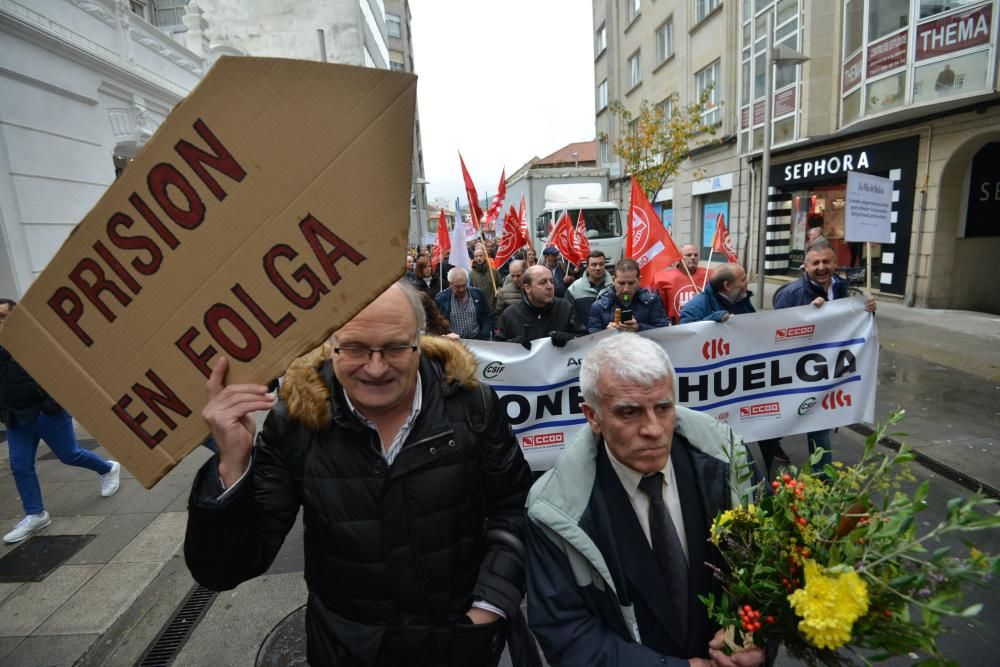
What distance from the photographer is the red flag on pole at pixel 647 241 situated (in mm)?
6105

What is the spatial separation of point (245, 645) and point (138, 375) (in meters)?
2.37

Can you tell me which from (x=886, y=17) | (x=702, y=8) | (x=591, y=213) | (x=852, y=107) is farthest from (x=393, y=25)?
(x=886, y=17)

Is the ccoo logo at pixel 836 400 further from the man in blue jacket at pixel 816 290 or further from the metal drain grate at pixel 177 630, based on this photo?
the metal drain grate at pixel 177 630

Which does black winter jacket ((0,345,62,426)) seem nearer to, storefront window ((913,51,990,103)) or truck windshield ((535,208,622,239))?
storefront window ((913,51,990,103))

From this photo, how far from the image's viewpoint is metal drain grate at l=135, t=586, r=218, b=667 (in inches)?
114

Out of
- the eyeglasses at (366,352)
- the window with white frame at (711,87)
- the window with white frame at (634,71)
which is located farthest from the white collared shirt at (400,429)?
the window with white frame at (634,71)

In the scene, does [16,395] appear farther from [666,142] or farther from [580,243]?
[666,142]

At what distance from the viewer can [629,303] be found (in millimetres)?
5008

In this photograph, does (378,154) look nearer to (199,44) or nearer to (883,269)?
Result: (883,269)

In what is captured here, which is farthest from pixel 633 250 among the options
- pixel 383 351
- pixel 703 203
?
pixel 703 203

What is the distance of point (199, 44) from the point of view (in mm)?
14391

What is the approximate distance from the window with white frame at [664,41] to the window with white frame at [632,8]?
277 cm

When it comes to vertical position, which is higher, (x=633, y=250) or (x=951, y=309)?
(x=633, y=250)

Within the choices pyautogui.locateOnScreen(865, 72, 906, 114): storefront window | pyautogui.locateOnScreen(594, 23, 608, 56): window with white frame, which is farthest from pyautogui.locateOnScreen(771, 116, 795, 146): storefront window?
pyautogui.locateOnScreen(594, 23, 608, 56): window with white frame
